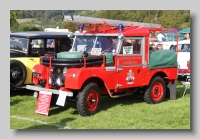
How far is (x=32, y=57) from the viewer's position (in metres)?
9.85

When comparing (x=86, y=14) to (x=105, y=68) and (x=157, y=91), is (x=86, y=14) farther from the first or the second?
(x=157, y=91)

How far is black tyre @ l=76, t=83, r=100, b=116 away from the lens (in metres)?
6.99

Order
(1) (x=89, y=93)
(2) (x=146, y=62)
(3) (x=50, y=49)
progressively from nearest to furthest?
(1) (x=89, y=93) < (2) (x=146, y=62) < (3) (x=50, y=49)

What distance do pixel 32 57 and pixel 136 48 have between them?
3.41 m

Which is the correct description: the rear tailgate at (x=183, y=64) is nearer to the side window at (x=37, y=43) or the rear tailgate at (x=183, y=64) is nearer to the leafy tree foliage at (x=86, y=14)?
the leafy tree foliage at (x=86, y=14)

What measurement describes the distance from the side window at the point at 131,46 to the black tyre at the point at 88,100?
1.28 metres

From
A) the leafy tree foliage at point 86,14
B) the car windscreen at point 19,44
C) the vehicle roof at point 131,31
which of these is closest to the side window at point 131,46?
the vehicle roof at point 131,31

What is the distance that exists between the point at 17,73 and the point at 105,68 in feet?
9.91

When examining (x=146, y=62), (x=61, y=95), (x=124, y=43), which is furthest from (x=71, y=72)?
(x=146, y=62)

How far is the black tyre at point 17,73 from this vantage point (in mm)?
9070

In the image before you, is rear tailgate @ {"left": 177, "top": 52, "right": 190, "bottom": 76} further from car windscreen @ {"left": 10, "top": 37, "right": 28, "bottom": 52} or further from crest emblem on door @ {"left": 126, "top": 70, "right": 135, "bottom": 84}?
car windscreen @ {"left": 10, "top": 37, "right": 28, "bottom": 52}

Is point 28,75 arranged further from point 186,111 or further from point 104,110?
point 186,111

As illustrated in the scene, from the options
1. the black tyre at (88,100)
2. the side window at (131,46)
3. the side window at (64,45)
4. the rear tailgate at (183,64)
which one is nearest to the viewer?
the black tyre at (88,100)

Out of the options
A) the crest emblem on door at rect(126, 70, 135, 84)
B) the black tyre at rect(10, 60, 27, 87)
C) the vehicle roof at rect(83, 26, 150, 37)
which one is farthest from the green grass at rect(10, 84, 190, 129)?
the vehicle roof at rect(83, 26, 150, 37)
